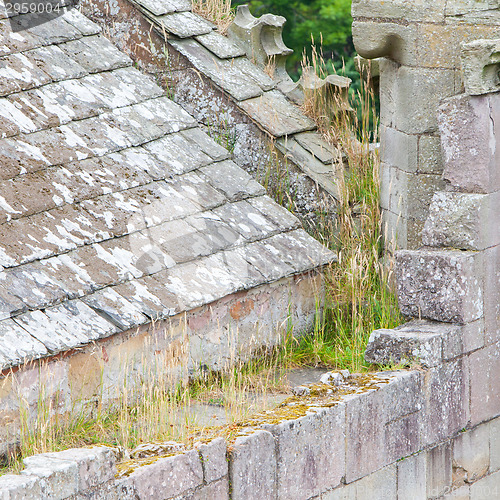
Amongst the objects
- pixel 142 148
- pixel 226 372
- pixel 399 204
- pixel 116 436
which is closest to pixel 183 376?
pixel 226 372

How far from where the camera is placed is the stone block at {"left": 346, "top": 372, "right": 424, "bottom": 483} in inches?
187

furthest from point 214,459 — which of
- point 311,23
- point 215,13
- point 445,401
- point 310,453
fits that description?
point 311,23

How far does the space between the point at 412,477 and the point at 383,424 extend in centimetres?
49

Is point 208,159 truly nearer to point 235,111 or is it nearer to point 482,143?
point 235,111

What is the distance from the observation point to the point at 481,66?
16.7 feet

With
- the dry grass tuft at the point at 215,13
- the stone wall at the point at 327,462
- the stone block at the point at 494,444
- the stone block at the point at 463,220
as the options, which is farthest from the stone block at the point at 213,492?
the dry grass tuft at the point at 215,13

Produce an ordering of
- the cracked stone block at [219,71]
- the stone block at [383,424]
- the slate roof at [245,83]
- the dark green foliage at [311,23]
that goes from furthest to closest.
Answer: the dark green foliage at [311,23] < the cracked stone block at [219,71] < the slate roof at [245,83] < the stone block at [383,424]

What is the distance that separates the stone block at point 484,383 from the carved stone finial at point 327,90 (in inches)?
81.9

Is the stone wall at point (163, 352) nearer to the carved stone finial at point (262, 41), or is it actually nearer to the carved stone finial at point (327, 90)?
the carved stone finial at point (327, 90)

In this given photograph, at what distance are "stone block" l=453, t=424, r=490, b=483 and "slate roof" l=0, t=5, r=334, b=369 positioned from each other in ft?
4.85

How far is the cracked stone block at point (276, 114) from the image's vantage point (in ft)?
21.0

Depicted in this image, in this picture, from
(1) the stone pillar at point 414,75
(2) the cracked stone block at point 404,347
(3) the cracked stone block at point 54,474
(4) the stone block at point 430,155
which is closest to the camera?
(3) the cracked stone block at point 54,474

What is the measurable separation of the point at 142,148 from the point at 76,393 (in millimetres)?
1798

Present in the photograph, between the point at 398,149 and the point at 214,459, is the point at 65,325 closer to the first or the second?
the point at 214,459
